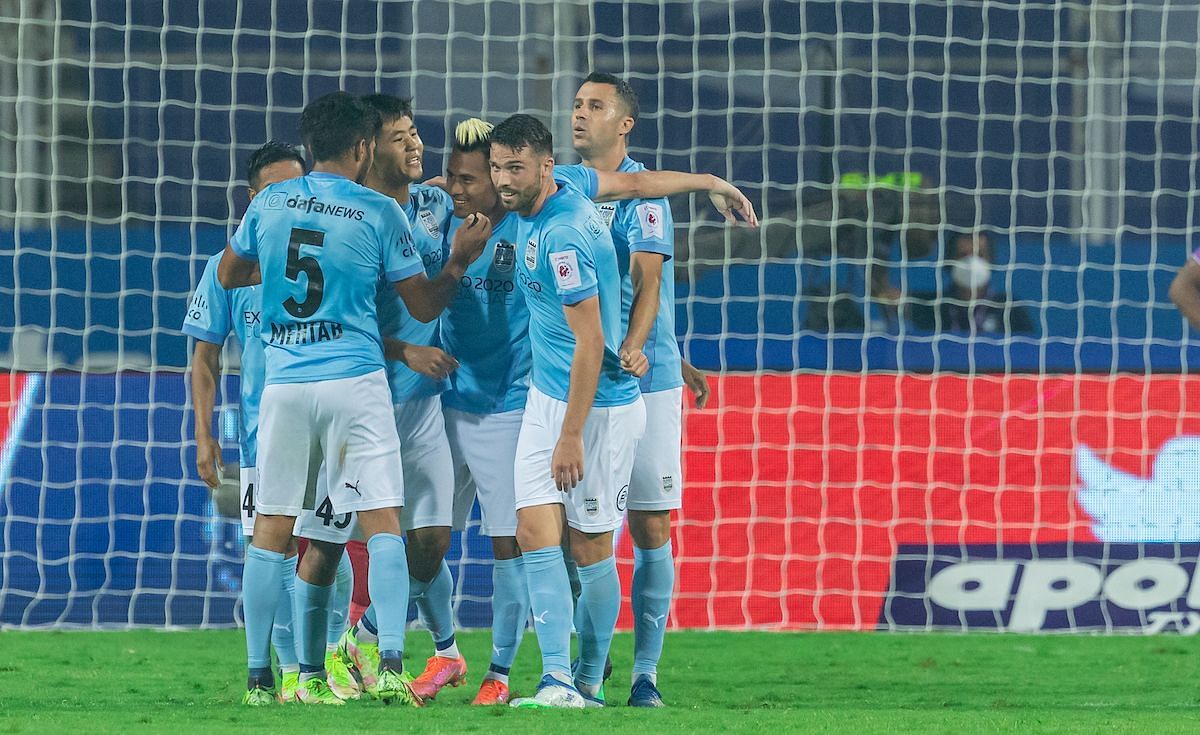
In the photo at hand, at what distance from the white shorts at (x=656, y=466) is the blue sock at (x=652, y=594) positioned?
0.15 m

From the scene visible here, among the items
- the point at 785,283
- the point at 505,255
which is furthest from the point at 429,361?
the point at 785,283

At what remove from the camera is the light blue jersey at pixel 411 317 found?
496 centimetres

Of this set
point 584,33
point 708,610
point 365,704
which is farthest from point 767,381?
point 365,704

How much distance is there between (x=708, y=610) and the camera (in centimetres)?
733

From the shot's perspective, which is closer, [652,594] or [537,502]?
[537,502]

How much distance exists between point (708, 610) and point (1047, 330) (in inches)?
95.2

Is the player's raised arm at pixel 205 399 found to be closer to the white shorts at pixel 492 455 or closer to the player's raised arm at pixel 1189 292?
the white shorts at pixel 492 455

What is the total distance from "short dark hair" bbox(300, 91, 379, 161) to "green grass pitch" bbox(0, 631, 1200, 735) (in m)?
1.51

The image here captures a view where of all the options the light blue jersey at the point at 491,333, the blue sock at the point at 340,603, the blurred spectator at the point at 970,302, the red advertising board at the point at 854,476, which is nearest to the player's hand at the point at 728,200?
the light blue jersey at the point at 491,333

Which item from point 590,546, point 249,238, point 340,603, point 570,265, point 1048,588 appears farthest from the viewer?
point 1048,588

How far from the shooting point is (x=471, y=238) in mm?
4605

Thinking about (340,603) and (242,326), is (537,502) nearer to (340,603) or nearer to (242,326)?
(340,603)

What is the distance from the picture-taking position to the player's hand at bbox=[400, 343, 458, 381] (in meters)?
4.81

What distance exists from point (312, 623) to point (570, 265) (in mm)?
1265
